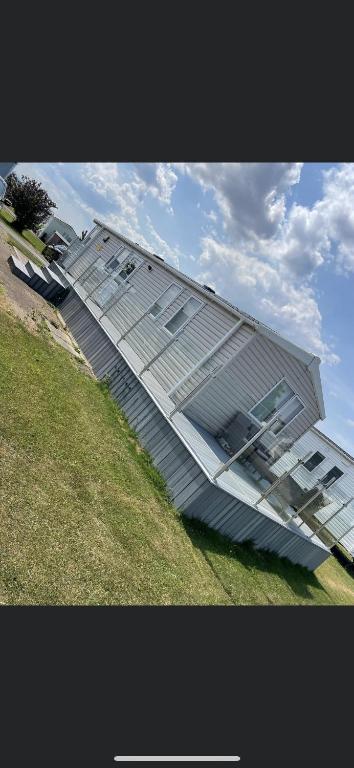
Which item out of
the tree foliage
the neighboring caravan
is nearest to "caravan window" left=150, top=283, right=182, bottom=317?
the tree foliage

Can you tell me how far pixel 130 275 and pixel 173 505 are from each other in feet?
39.1

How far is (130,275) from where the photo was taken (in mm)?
19531

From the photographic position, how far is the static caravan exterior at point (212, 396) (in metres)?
10.9

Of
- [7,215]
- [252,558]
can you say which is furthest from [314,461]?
[7,215]

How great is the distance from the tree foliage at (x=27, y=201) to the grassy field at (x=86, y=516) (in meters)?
21.9

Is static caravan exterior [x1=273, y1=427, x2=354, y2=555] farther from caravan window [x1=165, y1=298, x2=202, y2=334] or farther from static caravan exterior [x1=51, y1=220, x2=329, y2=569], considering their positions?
caravan window [x1=165, y1=298, x2=202, y2=334]

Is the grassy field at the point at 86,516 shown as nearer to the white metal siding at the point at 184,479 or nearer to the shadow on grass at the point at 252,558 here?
the shadow on grass at the point at 252,558

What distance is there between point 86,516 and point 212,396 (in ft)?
23.7

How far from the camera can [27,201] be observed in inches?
1251

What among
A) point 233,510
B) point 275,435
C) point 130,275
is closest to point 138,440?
point 233,510

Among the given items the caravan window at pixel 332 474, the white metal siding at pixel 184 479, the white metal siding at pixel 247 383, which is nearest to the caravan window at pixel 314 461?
the caravan window at pixel 332 474

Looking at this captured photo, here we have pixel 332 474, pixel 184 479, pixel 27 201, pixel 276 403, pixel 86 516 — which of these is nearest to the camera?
pixel 86 516
